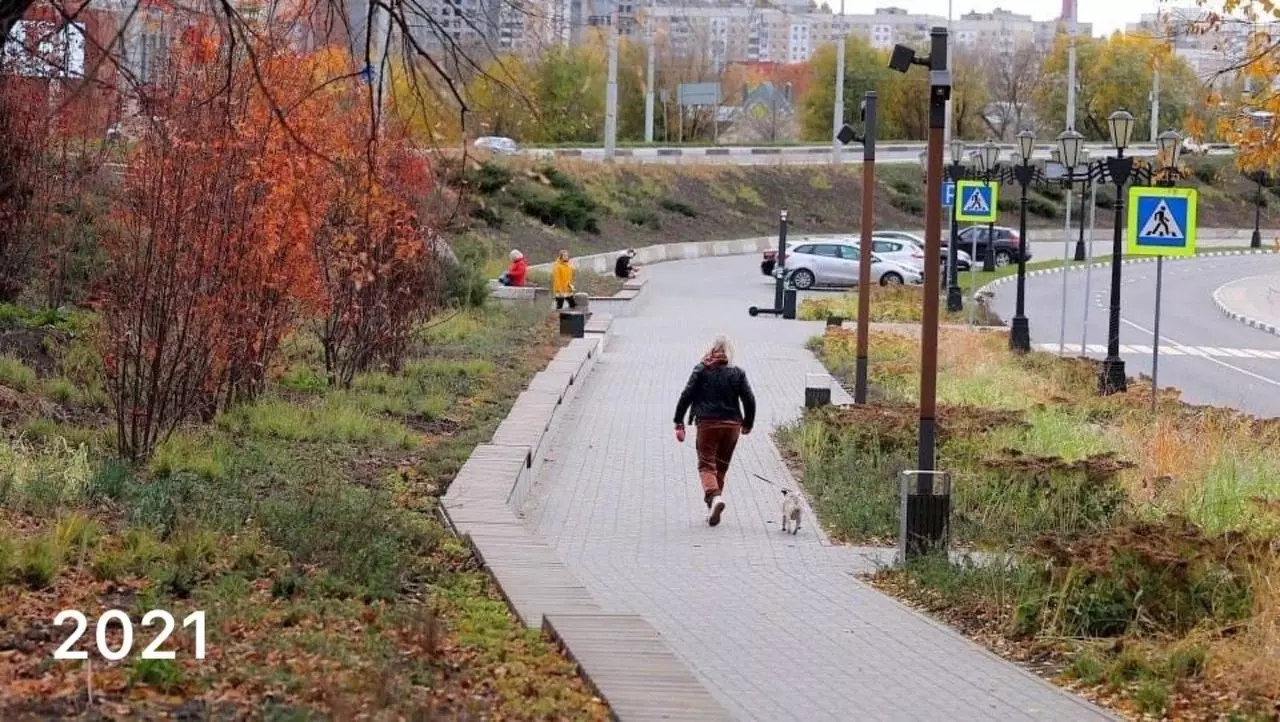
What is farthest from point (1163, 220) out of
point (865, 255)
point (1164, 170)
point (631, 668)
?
point (631, 668)

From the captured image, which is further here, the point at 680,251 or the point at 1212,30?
the point at 680,251

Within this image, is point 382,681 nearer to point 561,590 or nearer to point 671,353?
point 561,590

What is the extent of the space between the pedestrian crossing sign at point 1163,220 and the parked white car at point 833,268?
30.9 m

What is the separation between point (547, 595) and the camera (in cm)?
936

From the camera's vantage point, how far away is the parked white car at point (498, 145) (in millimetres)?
66625

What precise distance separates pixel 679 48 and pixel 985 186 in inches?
3086

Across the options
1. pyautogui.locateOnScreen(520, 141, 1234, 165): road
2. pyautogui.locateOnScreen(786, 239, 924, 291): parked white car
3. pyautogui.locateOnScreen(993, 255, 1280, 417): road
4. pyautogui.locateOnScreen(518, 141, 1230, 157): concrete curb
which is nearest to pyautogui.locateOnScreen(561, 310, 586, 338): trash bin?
pyautogui.locateOnScreen(993, 255, 1280, 417): road

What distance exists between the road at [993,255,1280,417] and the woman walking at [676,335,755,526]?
12.8 metres

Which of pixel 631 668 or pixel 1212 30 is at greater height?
pixel 1212 30

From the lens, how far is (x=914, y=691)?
862cm

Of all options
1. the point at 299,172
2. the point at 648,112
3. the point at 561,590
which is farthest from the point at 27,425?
the point at 648,112

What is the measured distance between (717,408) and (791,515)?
4.24 ft

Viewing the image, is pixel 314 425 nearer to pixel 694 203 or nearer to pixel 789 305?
pixel 789 305

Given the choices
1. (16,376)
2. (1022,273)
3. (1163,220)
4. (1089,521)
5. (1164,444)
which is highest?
(1163,220)
